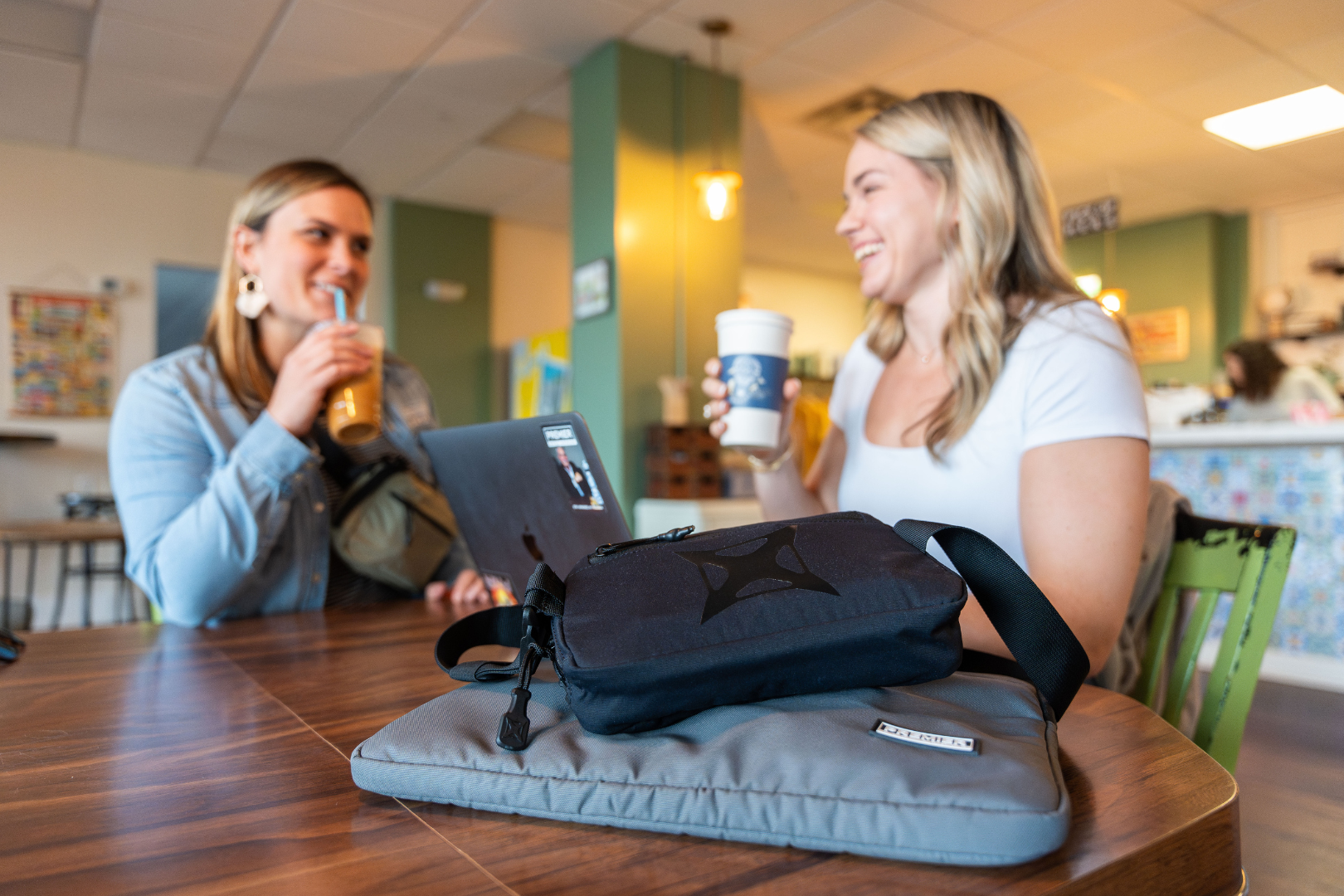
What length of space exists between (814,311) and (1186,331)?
3.40 metres

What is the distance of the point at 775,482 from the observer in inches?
53.3

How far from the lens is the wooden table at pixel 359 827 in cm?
39

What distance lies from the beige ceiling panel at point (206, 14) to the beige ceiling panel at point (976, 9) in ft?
9.23

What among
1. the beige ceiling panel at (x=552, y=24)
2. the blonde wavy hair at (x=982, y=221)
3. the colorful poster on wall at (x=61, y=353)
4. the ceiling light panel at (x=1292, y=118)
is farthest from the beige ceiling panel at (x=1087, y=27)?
the colorful poster on wall at (x=61, y=353)

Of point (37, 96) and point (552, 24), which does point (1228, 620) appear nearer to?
point (552, 24)

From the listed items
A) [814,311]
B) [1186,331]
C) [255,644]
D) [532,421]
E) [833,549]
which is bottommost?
[255,644]

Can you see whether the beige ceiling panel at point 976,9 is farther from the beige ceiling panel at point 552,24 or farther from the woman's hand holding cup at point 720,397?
the woman's hand holding cup at point 720,397

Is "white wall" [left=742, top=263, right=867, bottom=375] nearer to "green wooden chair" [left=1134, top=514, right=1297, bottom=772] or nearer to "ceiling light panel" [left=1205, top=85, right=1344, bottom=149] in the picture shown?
"ceiling light panel" [left=1205, top=85, right=1344, bottom=149]

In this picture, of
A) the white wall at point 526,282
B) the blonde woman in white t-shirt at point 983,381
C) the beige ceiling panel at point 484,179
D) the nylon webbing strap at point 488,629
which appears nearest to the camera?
the nylon webbing strap at point 488,629

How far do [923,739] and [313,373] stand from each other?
1.04 metres

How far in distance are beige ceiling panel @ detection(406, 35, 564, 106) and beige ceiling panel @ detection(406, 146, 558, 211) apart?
813 mm

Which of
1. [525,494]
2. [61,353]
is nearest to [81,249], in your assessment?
[61,353]

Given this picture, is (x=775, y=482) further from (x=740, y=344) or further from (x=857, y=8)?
(x=857, y=8)

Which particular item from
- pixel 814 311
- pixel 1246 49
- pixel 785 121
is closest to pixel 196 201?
pixel 785 121
